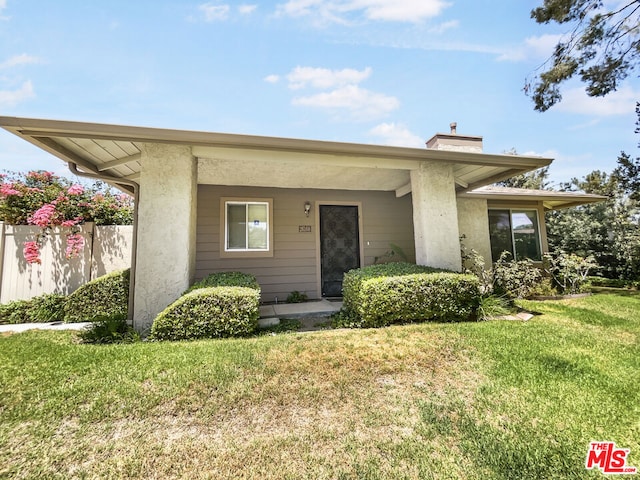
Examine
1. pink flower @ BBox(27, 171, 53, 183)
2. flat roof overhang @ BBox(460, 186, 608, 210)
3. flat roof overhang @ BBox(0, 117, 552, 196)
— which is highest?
pink flower @ BBox(27, 171, 53, 183)

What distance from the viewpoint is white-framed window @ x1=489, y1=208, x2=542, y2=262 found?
783cm

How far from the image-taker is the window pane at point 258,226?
21.2 feet

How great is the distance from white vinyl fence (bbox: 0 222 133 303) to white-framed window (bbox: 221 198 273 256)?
2051 millimetres

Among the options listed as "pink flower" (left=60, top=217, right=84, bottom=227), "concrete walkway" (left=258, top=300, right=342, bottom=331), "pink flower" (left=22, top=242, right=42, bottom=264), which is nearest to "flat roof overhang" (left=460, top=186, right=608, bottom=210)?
"concrete walkway" (left=258, top=300, right=342, bottom=331)

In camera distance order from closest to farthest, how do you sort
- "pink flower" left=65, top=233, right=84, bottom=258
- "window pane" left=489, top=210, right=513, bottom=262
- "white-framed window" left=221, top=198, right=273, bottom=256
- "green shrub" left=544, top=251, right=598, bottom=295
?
"pink flower" left=65, top=233, right=84, bottom=258 → "white-framed window" left=221, top=198, right=273, bottom=256 → "green shrub" left=544, top=251, right=598, bottom=295 → "window pane" left=489, top=210, right=513, bottom=262

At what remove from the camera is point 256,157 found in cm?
438

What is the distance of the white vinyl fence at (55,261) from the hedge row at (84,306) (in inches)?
21.4

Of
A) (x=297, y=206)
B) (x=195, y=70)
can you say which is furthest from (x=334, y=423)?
(x=195, y=70)

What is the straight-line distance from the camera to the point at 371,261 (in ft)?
23.0

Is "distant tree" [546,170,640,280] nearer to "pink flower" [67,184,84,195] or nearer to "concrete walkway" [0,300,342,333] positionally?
"concrete walkway" [0,300,342,333]

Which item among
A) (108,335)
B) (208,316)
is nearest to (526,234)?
(208,316)

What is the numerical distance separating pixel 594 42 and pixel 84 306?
507 inches

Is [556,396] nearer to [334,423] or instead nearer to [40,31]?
[334,423]

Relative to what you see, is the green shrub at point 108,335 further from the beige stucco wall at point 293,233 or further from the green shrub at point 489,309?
the green shrub at point 489,309
